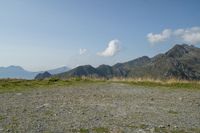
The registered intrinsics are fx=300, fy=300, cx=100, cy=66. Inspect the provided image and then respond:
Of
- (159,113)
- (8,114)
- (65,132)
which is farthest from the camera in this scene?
(159,113)

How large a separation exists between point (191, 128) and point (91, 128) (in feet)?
14.3

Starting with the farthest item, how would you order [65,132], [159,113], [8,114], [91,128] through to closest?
1. [159,113]
2. [8,114]
3. [91,128]
4. [65,132]

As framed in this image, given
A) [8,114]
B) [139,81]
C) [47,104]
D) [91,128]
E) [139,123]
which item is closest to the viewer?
[91,128]

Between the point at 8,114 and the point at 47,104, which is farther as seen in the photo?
the point at 47,104

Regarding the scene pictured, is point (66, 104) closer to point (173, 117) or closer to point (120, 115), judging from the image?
point (120, 115)

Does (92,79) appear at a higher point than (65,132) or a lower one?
higher

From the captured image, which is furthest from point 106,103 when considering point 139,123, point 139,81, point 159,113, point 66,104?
point 139,81

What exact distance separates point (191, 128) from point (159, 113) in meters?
3.55

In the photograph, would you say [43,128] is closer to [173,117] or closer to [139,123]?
[139,123]

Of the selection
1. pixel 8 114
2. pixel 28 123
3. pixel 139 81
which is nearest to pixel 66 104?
pixel 8 114

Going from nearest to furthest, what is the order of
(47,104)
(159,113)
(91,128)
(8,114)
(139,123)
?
(91,128) → (139,123) → (8,114) → (159,113) → (47,104)

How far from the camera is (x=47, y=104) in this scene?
723 inches

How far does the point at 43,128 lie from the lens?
1202 centimetres

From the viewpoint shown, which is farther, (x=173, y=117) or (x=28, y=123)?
(x=173, y=117)
